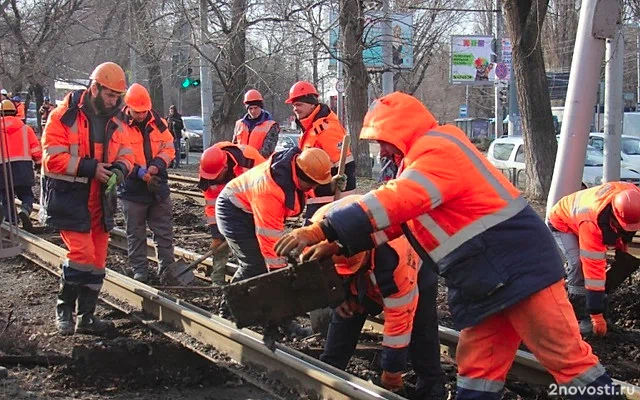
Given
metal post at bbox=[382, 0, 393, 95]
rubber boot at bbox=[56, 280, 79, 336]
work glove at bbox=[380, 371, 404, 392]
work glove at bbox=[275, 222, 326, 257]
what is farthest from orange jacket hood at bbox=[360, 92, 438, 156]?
metal post at bbox=[382, 0, 393, 95]

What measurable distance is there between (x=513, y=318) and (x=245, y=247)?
330 cm

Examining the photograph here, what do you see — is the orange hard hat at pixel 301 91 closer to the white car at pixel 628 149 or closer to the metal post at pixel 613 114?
the metal post at pixel 613 114

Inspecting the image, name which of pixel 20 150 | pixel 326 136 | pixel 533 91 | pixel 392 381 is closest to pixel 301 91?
pixel 326 136

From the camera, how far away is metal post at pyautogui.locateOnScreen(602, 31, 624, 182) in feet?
41.4

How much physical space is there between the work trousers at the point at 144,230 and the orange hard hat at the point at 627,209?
4706 millimetres

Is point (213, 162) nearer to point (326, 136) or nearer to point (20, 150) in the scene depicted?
point (326, 136)

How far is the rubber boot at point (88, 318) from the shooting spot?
6.64 meters

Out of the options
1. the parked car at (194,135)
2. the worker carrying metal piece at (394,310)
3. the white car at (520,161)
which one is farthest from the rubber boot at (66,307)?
the parked car at (194,135)

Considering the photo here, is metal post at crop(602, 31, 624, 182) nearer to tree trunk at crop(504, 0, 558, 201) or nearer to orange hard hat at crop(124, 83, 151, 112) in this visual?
tree trunk at crop(504, 0, 558, 201)

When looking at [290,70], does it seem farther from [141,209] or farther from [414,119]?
[414,119]

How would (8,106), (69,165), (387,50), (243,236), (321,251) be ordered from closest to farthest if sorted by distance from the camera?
(321,251), (69,165), (243,236), (8,106), (387,50)

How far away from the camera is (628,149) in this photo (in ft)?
67.7

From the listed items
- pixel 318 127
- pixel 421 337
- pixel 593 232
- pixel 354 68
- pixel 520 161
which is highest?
pixel 354 68

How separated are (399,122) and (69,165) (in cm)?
347
